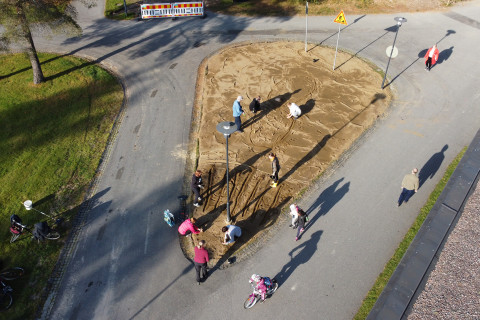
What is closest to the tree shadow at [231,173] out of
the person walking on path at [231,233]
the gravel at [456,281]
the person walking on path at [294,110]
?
the person walking on path at [231,233]

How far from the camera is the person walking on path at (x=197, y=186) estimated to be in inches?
523

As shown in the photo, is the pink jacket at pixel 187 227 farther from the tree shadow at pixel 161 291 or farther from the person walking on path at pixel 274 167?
the person walking on path at pixel 274 167

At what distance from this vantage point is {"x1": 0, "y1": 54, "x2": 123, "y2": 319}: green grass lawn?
12.4 m

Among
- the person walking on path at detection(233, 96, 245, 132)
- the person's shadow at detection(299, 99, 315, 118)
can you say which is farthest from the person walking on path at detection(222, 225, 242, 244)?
the person's shadow at detection(299, 99, 315, 118)

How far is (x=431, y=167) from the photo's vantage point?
1517 cm

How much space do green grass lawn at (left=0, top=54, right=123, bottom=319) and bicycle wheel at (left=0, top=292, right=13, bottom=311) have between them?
0.53 feet

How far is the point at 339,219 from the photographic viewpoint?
43.4ft

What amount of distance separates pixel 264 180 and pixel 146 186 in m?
4.77

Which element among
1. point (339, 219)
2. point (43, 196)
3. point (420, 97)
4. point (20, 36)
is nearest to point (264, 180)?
point (339, 219)

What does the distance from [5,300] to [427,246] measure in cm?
1346

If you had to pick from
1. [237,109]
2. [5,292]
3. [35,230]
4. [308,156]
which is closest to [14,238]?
[35,230]

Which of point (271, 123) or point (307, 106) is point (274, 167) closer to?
point (271, 123)

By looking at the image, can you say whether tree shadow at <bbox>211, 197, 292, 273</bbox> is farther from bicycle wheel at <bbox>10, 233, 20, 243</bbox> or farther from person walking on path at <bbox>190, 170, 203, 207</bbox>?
Answer: bicycle wheel at <bbox>10, 233, 20, 243</bbox>


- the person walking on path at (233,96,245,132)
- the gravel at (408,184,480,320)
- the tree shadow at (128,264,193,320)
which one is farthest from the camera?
the person walking on path at (233,96,245,132)
